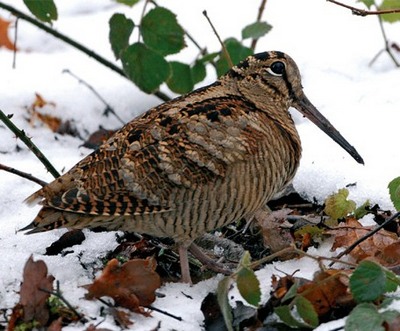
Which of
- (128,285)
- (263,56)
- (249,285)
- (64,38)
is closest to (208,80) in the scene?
(64,38)

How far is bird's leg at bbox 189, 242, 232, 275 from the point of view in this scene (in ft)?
14.0

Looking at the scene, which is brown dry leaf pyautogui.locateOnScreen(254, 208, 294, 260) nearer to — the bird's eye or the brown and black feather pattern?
the brown and black feather pattern

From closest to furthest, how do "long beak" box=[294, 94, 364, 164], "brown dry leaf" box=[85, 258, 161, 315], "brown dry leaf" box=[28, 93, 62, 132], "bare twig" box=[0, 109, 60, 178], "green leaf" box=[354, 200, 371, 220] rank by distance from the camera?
"brown dry leaf" box=[85, 258, 161, 315], "green leaf" box=[354, 200, 371, 220], "bare twig" box=[0, 109, 60, 178], "long beak" box=[294, 94, 364, 164], "brown dry leaf" box=[28, 93, 62, 132]

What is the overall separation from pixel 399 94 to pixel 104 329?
2.99 metres

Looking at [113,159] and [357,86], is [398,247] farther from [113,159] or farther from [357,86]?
[357,86]

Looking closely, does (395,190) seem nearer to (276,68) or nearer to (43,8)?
(276,68)

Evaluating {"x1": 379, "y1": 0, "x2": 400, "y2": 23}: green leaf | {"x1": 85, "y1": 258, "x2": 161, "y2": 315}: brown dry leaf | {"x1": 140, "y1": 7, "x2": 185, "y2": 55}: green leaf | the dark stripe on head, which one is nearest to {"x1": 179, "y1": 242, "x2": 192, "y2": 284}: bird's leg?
{"x1": 85, "y1": 258, "x2": 161, "y2": 315}: brown dry leaf

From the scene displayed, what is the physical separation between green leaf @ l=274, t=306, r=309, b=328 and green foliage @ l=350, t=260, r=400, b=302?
217 millimetres

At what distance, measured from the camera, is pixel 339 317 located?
3617mm

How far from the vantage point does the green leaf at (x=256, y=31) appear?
5.46m

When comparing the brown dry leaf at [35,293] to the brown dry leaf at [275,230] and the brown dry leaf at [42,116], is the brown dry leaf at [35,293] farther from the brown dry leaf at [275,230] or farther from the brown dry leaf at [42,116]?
the brown dry leaf at [42,116]

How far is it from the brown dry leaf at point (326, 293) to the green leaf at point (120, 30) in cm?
204

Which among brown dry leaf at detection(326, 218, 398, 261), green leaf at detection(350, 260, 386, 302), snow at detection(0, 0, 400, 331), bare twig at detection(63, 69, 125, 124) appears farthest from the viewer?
bare twig at detection(63, 69, 125, 124)

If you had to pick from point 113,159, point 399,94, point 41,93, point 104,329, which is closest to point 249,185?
point 113,159
